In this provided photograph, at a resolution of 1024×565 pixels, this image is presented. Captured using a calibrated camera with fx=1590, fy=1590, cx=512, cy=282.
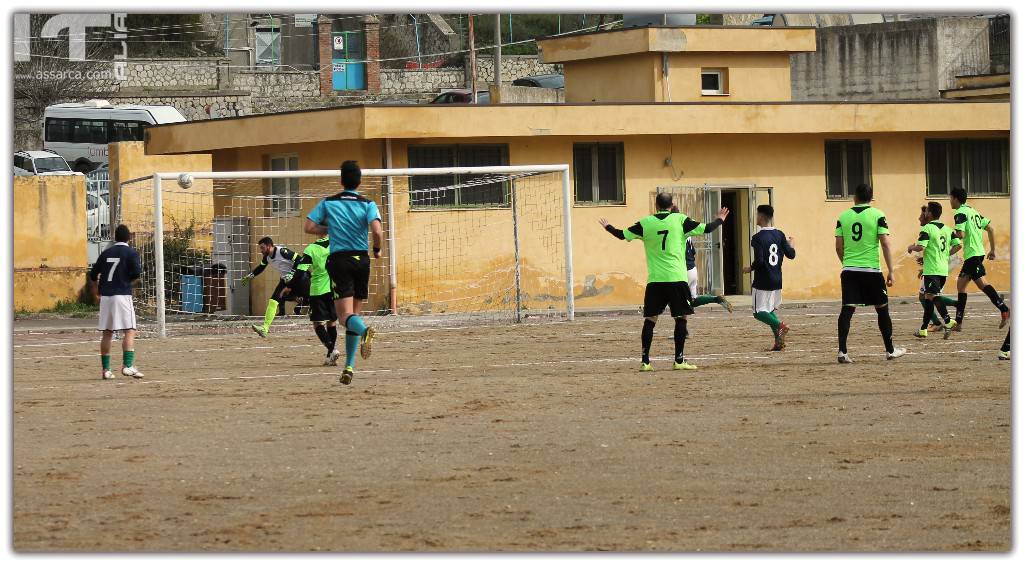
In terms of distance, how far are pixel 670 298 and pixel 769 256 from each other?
2.43 meters

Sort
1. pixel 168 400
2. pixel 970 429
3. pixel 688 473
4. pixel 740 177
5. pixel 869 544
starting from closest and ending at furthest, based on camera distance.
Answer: pixel 869 544 < pixel 688 473 < pixel 970 429 < pixel 168 400 < pixel 740 177

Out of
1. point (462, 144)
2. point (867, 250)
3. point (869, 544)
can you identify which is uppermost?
point (462, 144)

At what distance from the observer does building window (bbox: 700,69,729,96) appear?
31.2 meters

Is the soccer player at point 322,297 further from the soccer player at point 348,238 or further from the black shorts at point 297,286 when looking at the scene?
the soccer player at point 348,238

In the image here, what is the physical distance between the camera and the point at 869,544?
7.51 metres

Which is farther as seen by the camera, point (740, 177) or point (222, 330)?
point (740, 177)

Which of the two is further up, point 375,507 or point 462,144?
point 462,144

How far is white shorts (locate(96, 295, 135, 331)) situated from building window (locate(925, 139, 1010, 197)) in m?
18.2

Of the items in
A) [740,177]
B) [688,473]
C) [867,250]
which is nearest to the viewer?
[688,473]

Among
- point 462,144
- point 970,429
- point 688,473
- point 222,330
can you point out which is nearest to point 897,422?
point 970,429

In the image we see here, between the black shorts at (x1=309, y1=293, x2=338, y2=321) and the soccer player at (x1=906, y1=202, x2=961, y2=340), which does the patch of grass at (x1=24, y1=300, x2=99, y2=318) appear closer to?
the black shorts at (x1=309, y1=293, x2=338, y2=321)

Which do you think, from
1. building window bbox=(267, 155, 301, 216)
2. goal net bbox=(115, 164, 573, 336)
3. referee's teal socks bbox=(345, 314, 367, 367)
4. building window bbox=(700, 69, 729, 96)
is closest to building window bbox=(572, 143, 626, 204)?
goal net bbox=(115, 164, 573, 336)

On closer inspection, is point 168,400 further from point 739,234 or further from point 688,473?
point 739,234

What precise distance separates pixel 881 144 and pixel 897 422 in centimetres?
1817
